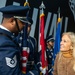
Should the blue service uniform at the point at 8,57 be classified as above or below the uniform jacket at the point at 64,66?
above

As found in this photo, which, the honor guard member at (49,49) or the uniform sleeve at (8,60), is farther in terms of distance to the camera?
the honor guard member at (49,49)

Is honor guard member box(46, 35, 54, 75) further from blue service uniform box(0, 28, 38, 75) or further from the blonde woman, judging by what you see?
blue service uniform box(0, 28, 38, 75)

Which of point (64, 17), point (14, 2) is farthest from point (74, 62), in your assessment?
point (64, 17)

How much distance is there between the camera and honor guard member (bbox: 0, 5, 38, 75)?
156 cm

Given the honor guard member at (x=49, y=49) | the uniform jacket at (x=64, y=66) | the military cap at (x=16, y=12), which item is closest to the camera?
the military cap at (x=16, y=12)

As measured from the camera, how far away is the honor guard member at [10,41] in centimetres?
156

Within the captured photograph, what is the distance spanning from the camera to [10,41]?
1.62 meters

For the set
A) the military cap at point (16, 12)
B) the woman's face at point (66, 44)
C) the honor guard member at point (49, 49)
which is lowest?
the honor guard member at point (49, 49)

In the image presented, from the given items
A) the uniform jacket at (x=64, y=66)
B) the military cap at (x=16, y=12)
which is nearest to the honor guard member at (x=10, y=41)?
the military cap at (x=16, y=12)

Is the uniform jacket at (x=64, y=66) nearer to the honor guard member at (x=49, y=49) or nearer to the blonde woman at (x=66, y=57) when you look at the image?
the blonde woman at (x=66, y=57)

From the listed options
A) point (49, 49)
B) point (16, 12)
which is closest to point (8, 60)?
point (16, 12)

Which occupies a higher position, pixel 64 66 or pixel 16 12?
pixel 16 12

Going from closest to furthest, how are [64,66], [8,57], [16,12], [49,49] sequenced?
[8,57]
[16,12]
[64,66]
[49,49]

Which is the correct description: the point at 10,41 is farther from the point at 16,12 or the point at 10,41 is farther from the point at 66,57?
the point at 66,57
